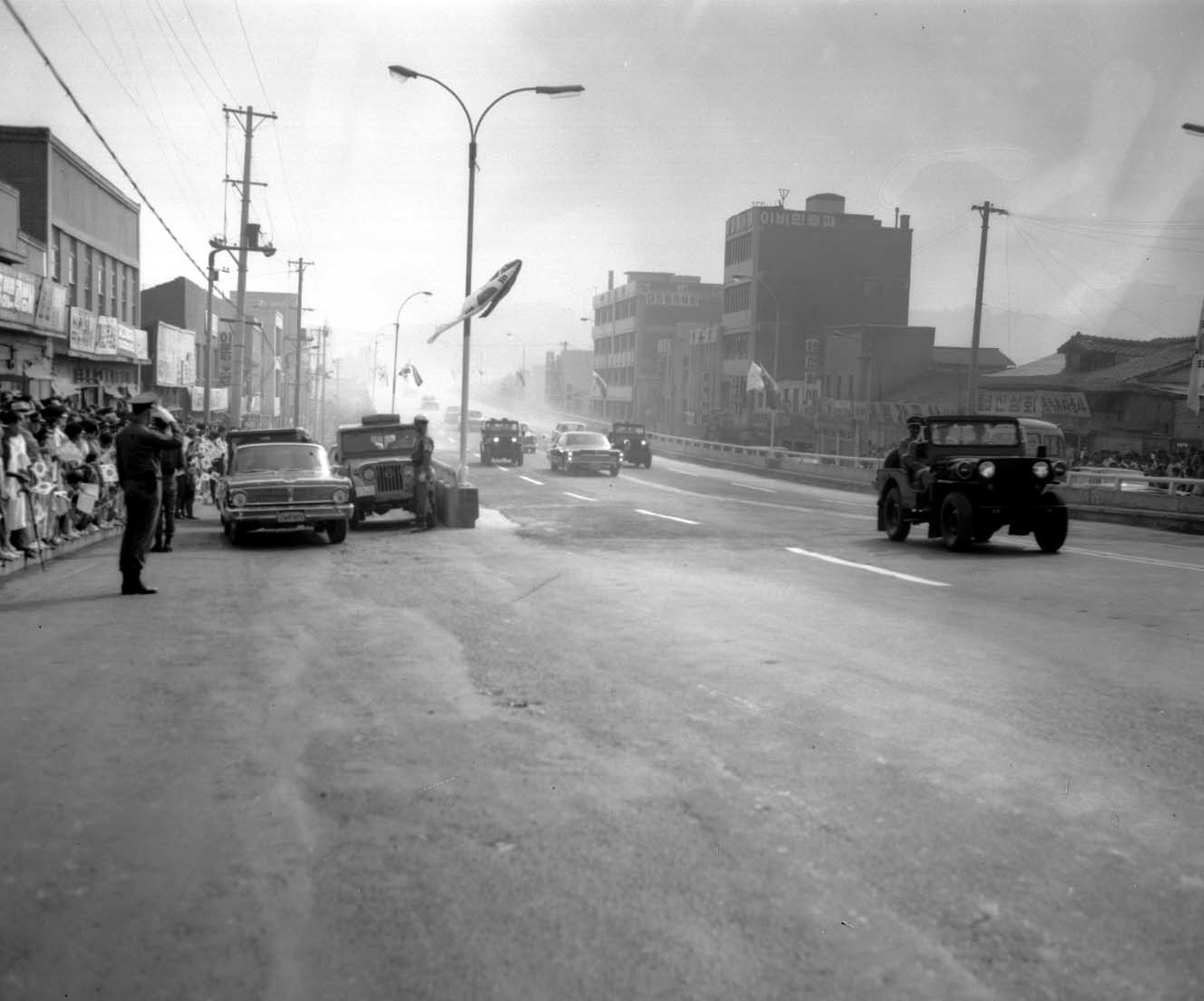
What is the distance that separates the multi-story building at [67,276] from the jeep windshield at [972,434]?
21854 mm

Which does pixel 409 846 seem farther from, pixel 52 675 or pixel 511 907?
pixel 52 675

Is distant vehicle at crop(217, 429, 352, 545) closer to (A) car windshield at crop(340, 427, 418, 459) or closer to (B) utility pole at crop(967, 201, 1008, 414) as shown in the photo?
(A) car windshield at crop(340, 427, 418, 459)

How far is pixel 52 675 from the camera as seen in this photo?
8.52 metres

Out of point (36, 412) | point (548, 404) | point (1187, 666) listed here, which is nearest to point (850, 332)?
point (36, 412)

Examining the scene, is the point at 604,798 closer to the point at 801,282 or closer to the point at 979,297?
the point at 979,297

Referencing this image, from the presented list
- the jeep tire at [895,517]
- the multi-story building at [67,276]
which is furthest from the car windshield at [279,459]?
the multi-story building at [67,276]

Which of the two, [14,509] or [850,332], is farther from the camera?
[850,332]

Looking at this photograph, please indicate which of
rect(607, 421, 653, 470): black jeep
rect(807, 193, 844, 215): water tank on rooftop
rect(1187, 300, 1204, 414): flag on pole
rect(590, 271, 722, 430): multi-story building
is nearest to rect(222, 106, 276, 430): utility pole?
rect(607, 421, 653, 470): black jeep

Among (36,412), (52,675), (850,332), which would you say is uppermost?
(850,332)

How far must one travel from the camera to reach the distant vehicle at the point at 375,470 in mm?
22688

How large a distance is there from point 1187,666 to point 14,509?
495 inches

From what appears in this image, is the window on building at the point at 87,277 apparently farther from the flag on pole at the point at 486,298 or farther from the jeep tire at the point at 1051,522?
the jeep tire at the point at 1051,522

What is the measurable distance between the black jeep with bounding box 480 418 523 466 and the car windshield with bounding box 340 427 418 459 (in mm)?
26221

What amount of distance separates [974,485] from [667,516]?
27.1 ft
